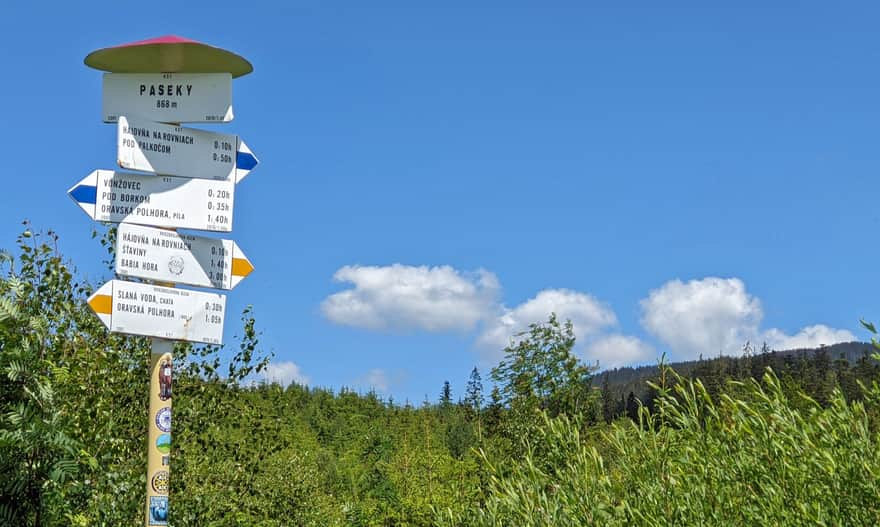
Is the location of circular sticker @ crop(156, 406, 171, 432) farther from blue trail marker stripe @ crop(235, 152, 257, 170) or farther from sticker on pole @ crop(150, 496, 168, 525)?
blue trail marker stripe @ crop(235, 152, 257, 170)

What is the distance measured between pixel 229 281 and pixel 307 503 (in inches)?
519

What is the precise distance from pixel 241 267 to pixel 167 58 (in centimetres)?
155

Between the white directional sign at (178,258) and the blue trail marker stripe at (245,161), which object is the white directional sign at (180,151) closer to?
the blue trail marker stripe at (245,161)

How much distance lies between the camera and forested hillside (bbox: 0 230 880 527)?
5301 millimetres

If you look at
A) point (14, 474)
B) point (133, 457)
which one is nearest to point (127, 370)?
point (133, 457)

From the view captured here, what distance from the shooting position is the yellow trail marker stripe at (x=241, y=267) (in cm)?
629

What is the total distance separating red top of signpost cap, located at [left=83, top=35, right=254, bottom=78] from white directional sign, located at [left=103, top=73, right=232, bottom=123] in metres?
0.05

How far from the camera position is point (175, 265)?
607cm

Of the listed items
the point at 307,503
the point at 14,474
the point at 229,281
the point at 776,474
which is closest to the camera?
the point at 776,474

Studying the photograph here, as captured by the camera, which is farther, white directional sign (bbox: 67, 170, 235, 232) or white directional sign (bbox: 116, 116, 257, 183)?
white directional sign (bbox: 116, 116, 257, 183)

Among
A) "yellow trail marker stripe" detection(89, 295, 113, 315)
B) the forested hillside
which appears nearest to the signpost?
"yellow trail marker stripe" detection(89, 295, 113, 315)

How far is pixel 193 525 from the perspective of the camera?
40.9ft

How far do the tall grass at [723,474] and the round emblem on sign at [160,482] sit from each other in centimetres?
193

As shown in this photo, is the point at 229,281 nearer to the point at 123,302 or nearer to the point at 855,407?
the point at 123,302
